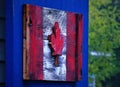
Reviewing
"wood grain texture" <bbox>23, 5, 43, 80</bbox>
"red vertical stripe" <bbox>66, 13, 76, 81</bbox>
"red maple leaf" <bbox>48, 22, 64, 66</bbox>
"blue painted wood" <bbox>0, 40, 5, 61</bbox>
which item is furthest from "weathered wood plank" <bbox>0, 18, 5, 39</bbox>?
"red vertical stripe" <bbox>66, 13, 76, 81</bbox>

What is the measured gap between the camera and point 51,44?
3.80m

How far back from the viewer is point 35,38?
3.64 meters

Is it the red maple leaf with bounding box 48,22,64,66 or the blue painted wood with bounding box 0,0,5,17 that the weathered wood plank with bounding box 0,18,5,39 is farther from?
the red maple leaf with bounding box 48,22,64,66

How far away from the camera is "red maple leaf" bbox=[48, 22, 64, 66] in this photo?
3.81 meters

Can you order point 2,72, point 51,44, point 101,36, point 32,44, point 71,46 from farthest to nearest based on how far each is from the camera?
point 101,36, point 71,46, point 51,44, point 32,44, point 2,72

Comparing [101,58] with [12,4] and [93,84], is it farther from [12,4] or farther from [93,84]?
[12,4]

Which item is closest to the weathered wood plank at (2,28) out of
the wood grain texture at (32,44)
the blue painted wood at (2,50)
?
the blue painted wood at (2,50)

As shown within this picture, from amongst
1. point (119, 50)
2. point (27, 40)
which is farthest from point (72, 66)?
point (119, 50)

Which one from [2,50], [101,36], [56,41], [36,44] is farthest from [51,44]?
[101,36]

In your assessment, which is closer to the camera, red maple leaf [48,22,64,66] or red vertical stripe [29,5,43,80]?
red vertical stripe [29,5,43,80]

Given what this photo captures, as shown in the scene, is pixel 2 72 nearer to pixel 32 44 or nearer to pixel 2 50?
pixel 2 50

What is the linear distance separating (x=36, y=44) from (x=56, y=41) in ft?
0.93

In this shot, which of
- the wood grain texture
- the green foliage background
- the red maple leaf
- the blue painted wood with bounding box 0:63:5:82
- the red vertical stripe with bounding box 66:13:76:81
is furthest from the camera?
the green foliage background

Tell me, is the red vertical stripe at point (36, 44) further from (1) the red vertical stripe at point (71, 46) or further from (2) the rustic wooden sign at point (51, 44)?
(1) the red vertical stripe at point (71, 46)
